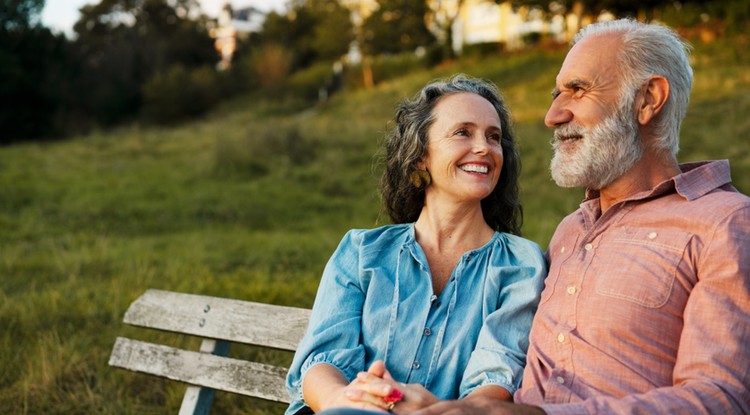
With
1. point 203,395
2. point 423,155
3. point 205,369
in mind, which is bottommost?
point 203,395

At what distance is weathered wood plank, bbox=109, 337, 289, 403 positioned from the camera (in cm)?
340

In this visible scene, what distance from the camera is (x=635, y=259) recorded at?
2578mm

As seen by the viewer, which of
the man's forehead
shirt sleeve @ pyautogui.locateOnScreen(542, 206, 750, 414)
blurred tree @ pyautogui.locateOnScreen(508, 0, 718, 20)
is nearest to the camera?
shirt sleeve @ pyautogui.locateOnScreen(542, 206, 750, 414)

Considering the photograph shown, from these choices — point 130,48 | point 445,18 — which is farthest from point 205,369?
point 130,48

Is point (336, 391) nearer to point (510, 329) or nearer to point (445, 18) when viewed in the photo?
point (510, 329)

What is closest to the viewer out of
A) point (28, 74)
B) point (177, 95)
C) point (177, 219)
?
point (177, 219)

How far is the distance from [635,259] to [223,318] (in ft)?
6.00

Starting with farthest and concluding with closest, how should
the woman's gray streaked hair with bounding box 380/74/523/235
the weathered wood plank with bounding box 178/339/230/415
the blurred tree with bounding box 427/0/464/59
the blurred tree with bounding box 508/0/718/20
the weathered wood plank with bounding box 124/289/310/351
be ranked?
the blurred tree with bounding box 427/0/464/59, the blurred tree with bounding box 508/0/718/20, the weathered wood plank with bounding box 178/339/230/415, the weathered wood plank with bounding box 124/289/310/351, the woman's gray streaked hair with bounding box 380/74/523/235

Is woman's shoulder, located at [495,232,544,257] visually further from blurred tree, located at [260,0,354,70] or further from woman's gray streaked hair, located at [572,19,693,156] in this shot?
blurred tree, located at [260,0,354,70]

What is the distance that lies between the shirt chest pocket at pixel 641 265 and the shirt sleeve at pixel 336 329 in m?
0.88

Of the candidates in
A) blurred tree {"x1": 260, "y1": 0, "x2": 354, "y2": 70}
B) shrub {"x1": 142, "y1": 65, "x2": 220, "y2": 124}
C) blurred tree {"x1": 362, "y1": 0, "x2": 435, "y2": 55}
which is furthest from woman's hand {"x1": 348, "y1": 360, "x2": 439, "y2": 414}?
blurred tree {"x1": 260, "y1": 0, "x2": 354, "y2": 70}

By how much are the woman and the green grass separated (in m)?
0.41

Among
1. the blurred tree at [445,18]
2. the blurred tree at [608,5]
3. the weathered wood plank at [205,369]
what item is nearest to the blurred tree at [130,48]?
the blurred tree at [445,18]

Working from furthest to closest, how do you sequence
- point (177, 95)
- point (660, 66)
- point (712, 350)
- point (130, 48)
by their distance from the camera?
point (130, 48) < point (177, 95) < point (660, 66) < point (712, 350)
